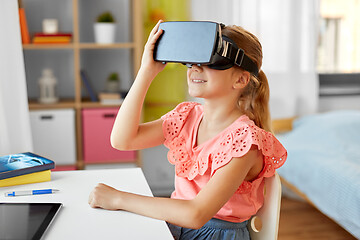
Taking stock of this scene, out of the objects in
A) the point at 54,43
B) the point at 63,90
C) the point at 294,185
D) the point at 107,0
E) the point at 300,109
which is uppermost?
the point at 107,0

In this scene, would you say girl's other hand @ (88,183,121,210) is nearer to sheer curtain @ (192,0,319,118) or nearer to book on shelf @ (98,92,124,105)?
book on shelf @ (98,92,124,105)

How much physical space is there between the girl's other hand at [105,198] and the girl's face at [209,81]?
1.03ft

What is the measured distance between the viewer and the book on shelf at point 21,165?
45.6 inches

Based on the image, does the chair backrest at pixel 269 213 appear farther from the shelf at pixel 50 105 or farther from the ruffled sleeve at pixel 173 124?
the shelf at pixel 50 105

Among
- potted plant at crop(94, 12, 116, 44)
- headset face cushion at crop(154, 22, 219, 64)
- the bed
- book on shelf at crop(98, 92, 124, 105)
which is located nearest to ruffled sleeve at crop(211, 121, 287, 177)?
headset face cushion at crop(154, 22, 219, 64)

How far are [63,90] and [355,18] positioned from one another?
2.22m

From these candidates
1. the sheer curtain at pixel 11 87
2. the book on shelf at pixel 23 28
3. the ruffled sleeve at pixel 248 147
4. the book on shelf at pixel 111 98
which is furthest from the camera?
the book on shelf at pixel 111 98

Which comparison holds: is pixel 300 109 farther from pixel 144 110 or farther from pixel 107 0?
pixel 107 0

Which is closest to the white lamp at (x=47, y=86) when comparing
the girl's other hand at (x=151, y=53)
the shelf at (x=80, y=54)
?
the shelf at (x=80, y=54)

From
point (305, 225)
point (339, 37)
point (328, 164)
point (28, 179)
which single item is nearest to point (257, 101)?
point (28, 179)

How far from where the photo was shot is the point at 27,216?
93cm

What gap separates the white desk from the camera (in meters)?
0.88

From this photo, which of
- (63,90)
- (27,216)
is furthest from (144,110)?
(27,216)

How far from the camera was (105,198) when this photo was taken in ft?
3.34
